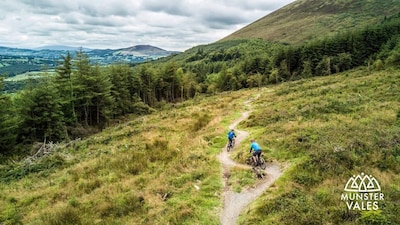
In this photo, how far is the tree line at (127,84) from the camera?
36938mm

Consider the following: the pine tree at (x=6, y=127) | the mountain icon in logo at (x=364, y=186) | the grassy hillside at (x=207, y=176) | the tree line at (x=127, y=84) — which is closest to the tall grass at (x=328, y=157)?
the grassy hillside at (x=207, y=176)

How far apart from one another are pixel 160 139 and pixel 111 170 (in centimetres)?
606

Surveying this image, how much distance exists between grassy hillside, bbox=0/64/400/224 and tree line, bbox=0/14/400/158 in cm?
1604

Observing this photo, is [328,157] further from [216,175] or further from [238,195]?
[216,175]

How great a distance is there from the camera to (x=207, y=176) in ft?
49.3

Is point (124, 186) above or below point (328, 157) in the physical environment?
below

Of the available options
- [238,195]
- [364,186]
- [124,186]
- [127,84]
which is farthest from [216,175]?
[127,84]

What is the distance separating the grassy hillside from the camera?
426 inches

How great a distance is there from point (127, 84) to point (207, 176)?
52569mm

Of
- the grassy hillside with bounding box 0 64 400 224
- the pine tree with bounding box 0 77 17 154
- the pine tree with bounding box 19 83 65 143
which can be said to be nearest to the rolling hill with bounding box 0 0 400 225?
the grassy hillside with bounding box 0 64 400 224

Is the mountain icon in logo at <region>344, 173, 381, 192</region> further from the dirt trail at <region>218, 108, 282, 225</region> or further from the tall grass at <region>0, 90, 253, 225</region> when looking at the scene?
the tall grass at <region>0, 90, 253, 225</region>

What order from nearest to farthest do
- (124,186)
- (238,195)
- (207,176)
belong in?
(238,195) < (124,186) < (207,176)

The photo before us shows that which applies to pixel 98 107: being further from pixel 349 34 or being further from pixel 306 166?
pixel 349 34

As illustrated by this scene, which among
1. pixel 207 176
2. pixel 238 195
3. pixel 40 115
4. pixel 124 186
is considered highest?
pixel 238 195
